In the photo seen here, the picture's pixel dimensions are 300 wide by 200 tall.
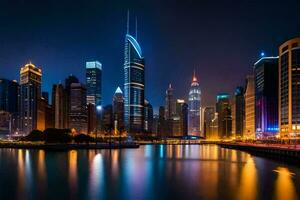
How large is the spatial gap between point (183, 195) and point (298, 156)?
48.5 metres

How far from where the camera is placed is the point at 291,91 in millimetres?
186875

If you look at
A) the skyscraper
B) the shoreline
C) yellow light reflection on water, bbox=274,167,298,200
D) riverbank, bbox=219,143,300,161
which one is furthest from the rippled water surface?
the skyscraper

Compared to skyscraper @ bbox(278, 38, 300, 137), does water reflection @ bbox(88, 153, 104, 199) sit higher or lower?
lower

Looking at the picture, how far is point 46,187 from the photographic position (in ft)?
160

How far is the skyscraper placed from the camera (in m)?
182

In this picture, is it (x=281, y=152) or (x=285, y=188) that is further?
(x=281, y=152)

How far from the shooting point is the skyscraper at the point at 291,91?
182 m

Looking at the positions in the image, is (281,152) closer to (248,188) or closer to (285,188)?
(285,188)

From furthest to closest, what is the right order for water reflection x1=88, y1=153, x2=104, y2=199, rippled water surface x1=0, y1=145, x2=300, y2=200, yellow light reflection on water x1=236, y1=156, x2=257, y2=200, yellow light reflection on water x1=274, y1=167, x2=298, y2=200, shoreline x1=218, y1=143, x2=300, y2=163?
shoreline x1=218, y1=143, x2=300, y2=163, water reflection x1=88, y1=153, x2=104, y2=199, rippled water surface x1=0, y1=145, x2=300, y2=200, yellow light reflection on water x1=274, y1=167, x2=298, y2=200, yellow light reflection on water x1=236, y1=156, x2=257, y2=200

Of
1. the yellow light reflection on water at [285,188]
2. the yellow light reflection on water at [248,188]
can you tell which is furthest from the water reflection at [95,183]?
the yellow light reflection on water at [285,188]

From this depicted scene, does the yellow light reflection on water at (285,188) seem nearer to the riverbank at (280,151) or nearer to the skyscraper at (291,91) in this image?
the riverbank at (280,151)

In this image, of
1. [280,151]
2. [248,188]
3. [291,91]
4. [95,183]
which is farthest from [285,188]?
[291,91]

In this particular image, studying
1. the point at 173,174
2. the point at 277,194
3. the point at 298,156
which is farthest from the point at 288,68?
the point at 277,194

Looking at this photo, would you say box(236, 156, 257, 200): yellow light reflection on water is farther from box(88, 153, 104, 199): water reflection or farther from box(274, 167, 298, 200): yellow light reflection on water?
box(88, 153, 104, 199): water reflection
